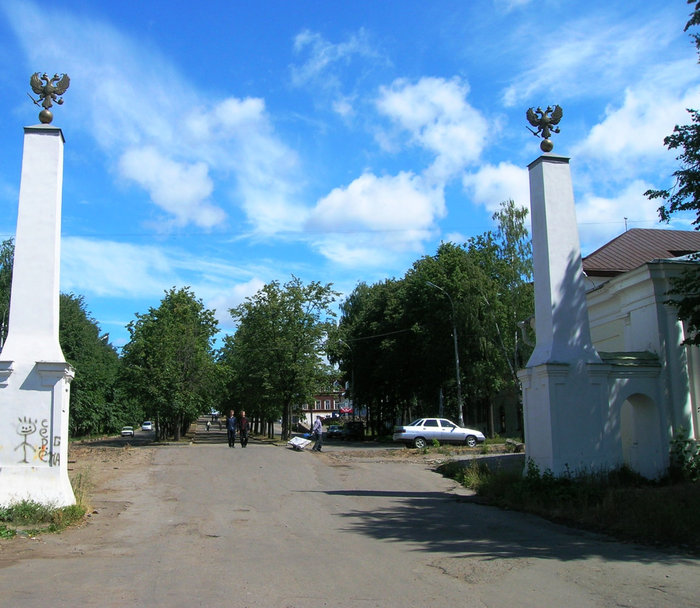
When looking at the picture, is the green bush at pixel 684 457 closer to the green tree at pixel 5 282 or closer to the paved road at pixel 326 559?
the paved road at pixel 326 559

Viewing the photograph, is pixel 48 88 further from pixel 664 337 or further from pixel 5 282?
pixel 5 282

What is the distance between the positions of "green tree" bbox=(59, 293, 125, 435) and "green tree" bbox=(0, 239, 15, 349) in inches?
240

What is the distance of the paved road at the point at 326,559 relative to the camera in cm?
710

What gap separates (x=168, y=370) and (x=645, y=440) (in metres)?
28.8

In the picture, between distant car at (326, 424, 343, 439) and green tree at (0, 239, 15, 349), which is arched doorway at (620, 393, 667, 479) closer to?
green tree at (0, 239, 15, 349)

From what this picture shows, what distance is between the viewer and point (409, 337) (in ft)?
167

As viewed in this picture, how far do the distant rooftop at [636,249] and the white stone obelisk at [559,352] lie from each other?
10.5m

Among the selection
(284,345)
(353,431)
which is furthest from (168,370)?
(353,431)

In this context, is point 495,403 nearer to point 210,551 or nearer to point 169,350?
point 169,350

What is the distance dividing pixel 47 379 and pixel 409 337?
130 ft

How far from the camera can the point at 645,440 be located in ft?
55.0

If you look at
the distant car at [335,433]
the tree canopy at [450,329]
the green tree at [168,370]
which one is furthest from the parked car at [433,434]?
the distant car at [335,433]

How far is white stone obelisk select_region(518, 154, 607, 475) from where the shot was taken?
15414 millimetres

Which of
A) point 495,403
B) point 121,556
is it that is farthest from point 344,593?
point 495,403
